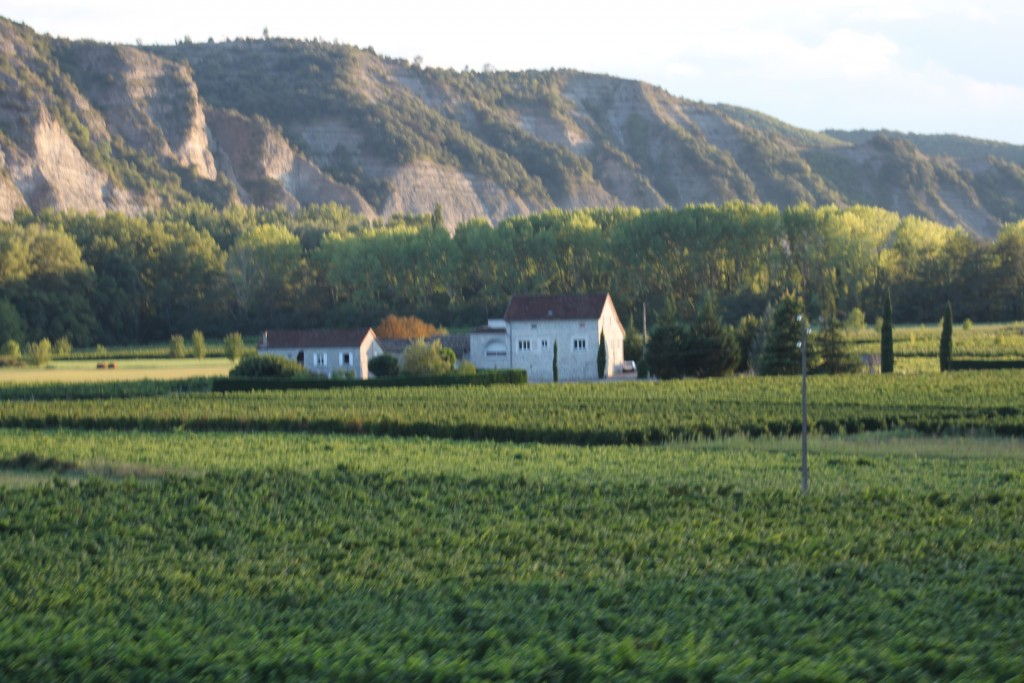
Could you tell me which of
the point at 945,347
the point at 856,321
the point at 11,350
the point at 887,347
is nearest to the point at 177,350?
the point at 11,350

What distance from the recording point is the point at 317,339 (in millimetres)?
84938

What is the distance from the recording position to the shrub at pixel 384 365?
80.1 metres

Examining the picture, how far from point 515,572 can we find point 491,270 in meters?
105

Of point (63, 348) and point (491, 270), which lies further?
point (491, 270)

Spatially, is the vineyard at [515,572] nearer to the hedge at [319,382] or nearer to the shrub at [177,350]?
the hedge at [319,382]

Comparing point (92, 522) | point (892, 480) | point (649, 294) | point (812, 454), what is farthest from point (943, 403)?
point (649, 294)

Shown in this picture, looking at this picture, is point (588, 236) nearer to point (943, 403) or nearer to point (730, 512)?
point (943, 403)

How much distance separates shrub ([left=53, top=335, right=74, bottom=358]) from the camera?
102 metres

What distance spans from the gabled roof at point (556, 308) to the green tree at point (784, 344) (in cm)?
1223

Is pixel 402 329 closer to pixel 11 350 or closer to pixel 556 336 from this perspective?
pixel 556 336

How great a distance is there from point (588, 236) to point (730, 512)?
320ft

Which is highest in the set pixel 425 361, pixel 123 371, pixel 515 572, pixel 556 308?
pixel 556 308

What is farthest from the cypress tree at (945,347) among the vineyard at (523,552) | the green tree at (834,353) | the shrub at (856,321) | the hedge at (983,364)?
the vineyard at (523,552)

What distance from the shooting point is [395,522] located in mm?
24688
